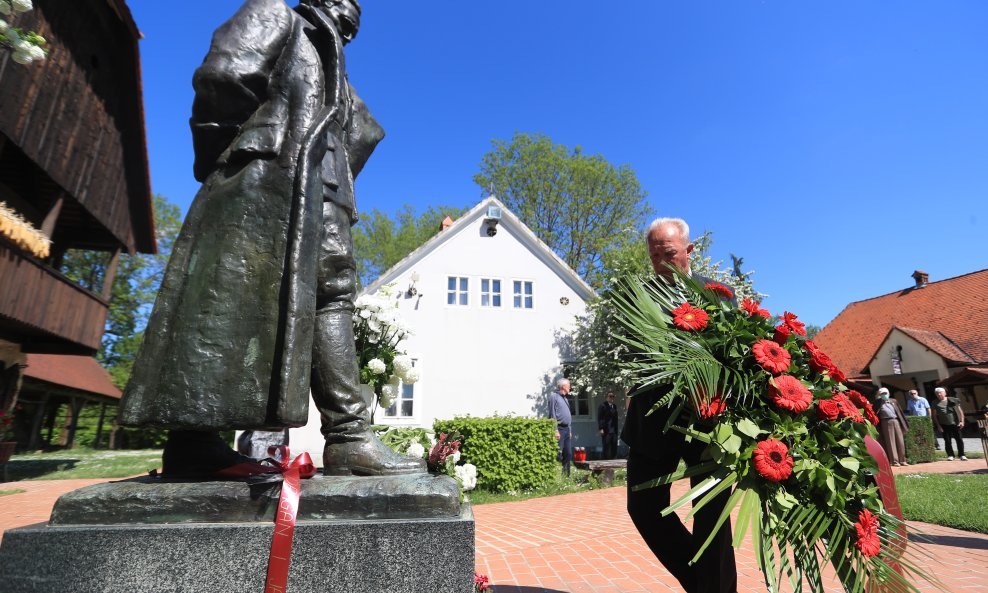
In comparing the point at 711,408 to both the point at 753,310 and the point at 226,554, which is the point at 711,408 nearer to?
the point at 753,310

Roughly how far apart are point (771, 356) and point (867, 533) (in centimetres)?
65

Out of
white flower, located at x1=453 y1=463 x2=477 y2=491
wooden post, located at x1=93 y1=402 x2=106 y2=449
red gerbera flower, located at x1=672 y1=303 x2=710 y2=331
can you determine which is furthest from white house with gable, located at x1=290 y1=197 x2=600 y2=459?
wooden post, located at x1=93 y1=402 x2=106 y2=449

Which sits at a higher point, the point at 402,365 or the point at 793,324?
the point at 402,365

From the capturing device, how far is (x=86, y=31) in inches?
517

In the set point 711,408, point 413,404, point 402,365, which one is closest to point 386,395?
point 402,365

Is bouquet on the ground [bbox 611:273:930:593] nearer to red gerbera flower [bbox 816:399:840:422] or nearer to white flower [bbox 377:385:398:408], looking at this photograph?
red gerbera flower [bbox 816:399:840:422]

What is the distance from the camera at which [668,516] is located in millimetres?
2584

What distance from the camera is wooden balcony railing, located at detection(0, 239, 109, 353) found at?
9.73m

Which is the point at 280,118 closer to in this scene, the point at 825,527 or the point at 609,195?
the point at 825,527

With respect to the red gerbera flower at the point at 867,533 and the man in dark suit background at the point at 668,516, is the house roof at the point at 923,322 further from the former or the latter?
the red gerbera flower at the point at 867,533

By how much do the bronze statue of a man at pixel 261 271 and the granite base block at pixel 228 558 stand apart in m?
0.36

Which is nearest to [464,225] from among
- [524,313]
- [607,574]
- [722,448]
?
[524,313]

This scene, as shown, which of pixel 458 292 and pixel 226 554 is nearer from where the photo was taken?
pixel 226 554

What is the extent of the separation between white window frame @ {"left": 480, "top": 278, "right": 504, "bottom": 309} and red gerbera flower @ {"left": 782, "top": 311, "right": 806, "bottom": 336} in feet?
50.9
